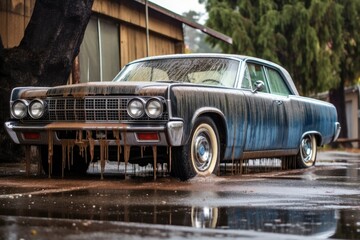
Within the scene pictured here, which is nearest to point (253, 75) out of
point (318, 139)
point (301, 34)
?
point (318, 139)

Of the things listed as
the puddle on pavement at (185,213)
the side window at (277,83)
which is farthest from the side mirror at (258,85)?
the puddle on pavement at (185,213)

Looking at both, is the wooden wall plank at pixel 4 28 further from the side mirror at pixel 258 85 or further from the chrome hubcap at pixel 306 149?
the chrome hubcap at pixel 306 149

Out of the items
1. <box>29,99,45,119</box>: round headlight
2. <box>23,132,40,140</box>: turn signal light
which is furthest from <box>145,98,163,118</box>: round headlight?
<box>23,132,40,140</box>: turn signal light

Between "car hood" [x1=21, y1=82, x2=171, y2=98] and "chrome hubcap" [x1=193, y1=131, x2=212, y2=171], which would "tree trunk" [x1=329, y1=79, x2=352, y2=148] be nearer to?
"chrome hubcap" [x1=193, y1=131, x2=212, y2=171]

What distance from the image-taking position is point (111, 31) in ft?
48.7

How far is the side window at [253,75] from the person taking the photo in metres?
8.29

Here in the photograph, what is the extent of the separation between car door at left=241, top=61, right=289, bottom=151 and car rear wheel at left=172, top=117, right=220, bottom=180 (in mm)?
764

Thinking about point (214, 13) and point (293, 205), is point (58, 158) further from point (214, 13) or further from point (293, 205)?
point (214, 13)

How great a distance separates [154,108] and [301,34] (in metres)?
19.2

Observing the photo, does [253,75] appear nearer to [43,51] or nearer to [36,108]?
[36,108]

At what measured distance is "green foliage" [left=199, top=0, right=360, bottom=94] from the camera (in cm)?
2484

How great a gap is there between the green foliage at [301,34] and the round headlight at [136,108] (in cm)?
1829

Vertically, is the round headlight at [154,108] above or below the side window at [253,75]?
below

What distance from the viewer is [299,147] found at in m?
9.76
